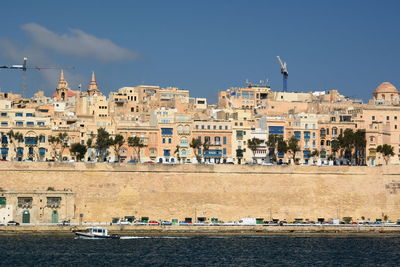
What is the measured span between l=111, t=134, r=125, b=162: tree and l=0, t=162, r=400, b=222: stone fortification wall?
4869mm

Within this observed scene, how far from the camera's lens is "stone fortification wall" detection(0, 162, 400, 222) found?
8225cm

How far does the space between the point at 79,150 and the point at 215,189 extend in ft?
41.3

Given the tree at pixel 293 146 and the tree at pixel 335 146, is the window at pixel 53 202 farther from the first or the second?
the tree at pixel 335 146

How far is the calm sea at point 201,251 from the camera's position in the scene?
204 feet

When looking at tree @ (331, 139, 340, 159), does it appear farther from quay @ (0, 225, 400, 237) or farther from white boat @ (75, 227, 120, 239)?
white boat @ (75, 227, 120, 239)

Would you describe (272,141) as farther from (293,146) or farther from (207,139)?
(207,139)

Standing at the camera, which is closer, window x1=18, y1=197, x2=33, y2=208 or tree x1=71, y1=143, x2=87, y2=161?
window x1=18, y1=197, x2=33, y2=208

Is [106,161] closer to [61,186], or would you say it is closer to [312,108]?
[61,186]

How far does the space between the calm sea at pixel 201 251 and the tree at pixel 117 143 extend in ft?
53.0

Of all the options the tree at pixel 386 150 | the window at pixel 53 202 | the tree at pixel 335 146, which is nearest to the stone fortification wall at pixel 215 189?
the window at pixel 53 202

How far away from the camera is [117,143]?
90625mm

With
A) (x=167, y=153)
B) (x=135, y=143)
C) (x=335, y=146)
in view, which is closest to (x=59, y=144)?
(x=135, y=143)

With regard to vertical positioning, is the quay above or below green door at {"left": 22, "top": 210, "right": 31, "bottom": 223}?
below

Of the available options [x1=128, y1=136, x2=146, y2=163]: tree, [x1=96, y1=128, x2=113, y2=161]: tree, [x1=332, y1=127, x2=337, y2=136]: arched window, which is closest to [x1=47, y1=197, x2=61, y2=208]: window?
[x1=96, y1=128, x2=113, y2=161]: tree
